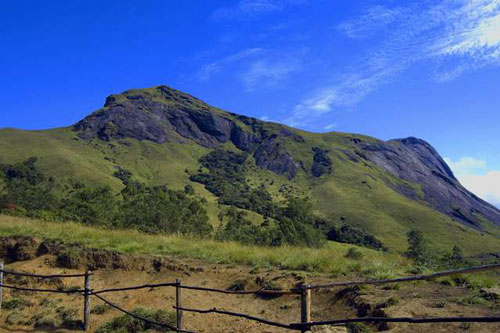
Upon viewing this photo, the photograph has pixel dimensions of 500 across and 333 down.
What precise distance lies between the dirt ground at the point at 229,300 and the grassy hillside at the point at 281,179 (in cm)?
6551

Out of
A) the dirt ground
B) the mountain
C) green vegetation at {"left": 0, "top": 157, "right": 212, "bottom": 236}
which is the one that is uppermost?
the mountain

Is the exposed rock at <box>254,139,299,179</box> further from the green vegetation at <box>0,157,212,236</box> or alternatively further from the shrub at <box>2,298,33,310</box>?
the shrub at <box>2,298,33,310</box>

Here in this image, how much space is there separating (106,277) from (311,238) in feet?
143

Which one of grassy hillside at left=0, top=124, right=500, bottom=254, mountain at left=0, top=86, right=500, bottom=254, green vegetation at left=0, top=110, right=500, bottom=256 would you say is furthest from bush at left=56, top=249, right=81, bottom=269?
mountain at left=0, top=86, right=500, bottom=254

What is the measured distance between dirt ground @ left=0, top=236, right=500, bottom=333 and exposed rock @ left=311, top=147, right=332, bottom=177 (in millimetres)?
156496

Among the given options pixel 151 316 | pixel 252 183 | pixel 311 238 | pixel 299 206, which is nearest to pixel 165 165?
pixel 252 183

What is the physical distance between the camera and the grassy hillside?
10656cm

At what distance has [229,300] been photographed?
1222 centimetres

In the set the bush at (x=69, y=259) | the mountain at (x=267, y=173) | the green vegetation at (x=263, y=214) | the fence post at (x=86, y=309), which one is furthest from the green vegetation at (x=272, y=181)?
the fence post at (x=86, y=309)

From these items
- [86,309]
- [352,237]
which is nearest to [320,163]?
[352,237]

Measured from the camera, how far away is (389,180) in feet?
596

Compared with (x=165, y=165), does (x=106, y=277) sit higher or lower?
lower

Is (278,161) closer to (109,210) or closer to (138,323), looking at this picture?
(109,210)

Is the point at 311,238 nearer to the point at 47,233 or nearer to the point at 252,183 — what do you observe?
the point at 47,233
